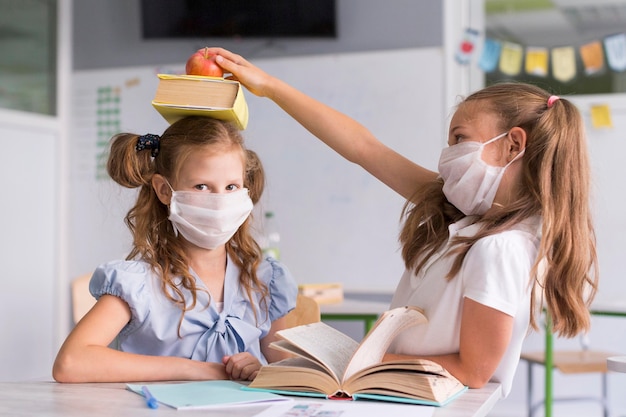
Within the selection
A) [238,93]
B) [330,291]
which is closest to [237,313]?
[238,93]

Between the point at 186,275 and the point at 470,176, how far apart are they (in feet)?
1.91

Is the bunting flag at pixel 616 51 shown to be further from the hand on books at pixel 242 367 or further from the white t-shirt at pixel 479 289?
the hand on books at pixel 242 367

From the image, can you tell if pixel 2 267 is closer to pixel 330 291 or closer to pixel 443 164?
pixel 330 291

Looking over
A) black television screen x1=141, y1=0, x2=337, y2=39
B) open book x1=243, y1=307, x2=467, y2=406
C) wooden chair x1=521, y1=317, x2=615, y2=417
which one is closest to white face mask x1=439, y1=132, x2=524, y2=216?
open book x1=243, y1=307, x2=467, y2=406

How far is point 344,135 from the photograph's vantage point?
5.82 ft

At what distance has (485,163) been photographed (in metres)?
1.45

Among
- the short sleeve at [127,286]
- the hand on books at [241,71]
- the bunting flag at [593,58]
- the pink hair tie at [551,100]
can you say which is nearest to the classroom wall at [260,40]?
the bunting flag at [593,58]

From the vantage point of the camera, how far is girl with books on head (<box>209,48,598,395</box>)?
4.17 ft

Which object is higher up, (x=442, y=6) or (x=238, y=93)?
(x=442, y=6)

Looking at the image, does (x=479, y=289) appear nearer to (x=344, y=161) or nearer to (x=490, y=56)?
(x=344, y=161)

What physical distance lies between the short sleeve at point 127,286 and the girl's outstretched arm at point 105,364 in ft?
0.17

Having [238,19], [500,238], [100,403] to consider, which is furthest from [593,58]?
[100,403]

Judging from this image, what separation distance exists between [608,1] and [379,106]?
3.99ft

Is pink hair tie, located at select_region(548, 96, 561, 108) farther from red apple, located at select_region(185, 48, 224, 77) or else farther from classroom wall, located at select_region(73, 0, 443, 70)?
classroom wall, located at select_region(73, 0, 443, 70)
